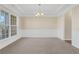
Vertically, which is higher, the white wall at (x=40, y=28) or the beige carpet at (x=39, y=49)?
the white wall at (x=40, y=28)

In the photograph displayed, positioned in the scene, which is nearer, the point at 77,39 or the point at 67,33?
the point at 77,39

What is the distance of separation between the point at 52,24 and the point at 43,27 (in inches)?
41.8

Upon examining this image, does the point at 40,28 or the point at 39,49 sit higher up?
the point at 40,28

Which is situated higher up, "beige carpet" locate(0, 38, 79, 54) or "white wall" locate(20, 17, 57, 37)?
"white wall" locate(20, 17, 57, 37)

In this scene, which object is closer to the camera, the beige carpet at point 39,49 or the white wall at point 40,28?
the beige carpet at point 39,49

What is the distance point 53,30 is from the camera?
40.8ft

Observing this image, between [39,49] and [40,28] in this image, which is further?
[40,28]

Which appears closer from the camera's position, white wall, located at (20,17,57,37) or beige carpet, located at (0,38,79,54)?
beige carpet, located at (0,38,79,54)
